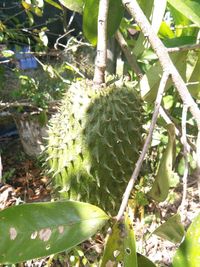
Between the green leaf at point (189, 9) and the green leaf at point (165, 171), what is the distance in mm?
280

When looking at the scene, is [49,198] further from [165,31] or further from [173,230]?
[173,230]

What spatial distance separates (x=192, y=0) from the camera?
0.96m

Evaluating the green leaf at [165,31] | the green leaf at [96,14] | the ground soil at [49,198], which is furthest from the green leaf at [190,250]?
the green leaf at [165,31]

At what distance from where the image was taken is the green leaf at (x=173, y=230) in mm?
686

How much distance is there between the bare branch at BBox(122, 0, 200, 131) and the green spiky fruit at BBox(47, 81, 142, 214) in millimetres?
314

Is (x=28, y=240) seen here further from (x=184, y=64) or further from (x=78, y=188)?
(x=184, y=64)

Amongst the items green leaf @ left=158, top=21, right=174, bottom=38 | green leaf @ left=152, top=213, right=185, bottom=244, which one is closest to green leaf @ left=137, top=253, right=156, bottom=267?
green leaf @ left=152, top=213, right=185, bottom=244

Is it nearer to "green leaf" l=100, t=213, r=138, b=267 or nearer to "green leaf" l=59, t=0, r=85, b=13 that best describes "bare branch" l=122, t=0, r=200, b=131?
"green leaf" l=100, t=213, r=138, b=267

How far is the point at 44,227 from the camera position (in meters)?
0.65

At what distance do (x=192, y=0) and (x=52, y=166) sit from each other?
0.56m

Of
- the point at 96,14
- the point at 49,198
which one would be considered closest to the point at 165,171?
the point at 96,14

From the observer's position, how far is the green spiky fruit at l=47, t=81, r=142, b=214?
1031 mm

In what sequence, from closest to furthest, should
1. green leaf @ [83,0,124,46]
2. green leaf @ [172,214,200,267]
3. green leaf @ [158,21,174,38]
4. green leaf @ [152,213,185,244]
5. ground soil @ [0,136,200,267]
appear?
green leaf @ [172,214,200,267] → green leaf @ [152,213,185,244] → green leaf @ [83,0,124,46] → green leaf @ [158,21,174,38] → ground soil @ [0,136,200,267]

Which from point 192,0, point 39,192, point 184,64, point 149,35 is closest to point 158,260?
point 39,192
